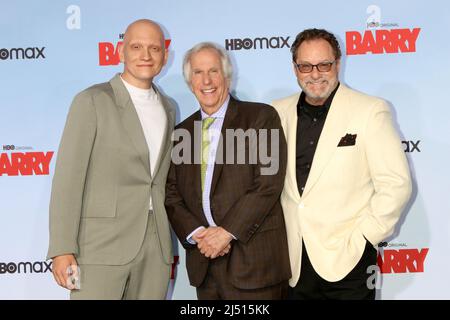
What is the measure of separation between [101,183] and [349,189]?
117 cm

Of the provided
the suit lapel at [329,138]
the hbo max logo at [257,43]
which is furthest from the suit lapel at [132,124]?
the hbo max logo at [257,43]

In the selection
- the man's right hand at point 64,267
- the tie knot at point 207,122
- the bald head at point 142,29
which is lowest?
the man's right hand at point 64,267

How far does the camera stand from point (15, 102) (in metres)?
3.70

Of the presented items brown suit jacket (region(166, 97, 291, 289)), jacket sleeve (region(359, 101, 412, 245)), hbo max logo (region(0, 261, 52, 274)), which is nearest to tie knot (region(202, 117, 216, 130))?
brown suit jacket (region(166, 97, 291, 289))

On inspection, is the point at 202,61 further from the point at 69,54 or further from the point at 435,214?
the point at 435,214

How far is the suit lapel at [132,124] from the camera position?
274cm

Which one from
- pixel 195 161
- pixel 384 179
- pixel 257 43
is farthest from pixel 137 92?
pixel 384 179

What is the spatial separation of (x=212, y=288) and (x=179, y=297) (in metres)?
0.98

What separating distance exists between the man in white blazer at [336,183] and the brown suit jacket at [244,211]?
0.09 metres

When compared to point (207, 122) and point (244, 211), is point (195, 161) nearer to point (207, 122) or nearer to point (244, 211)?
point (207, 122)

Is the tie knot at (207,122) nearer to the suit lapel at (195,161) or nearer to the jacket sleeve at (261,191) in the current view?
the suit lapel at (195,161)

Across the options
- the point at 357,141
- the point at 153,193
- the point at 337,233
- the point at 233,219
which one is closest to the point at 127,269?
the point at 153,193

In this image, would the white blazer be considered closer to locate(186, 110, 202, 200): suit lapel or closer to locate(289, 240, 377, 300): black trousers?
locate(289, 240, 377, 300): black trousers

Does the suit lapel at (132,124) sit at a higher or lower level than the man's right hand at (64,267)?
higher
